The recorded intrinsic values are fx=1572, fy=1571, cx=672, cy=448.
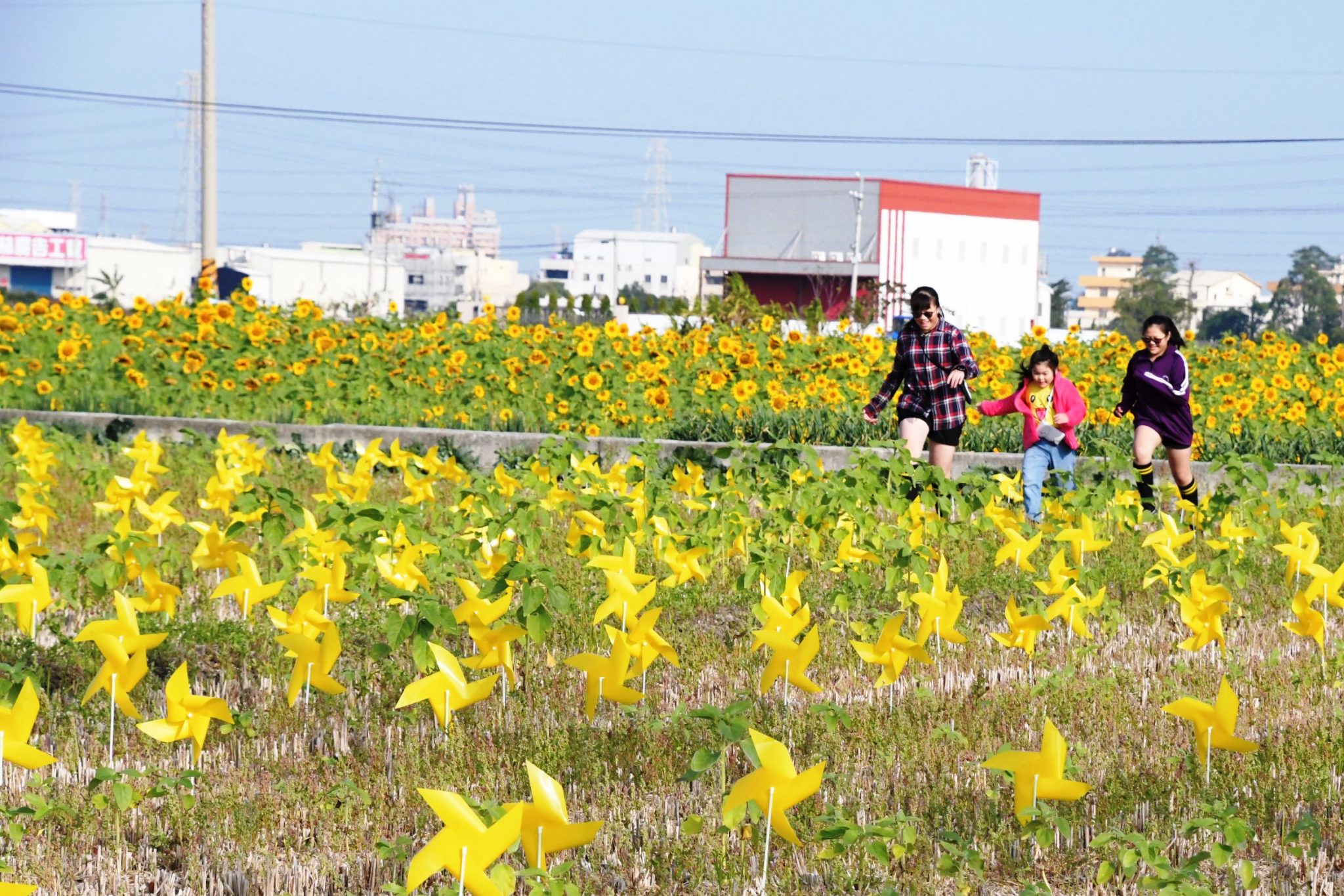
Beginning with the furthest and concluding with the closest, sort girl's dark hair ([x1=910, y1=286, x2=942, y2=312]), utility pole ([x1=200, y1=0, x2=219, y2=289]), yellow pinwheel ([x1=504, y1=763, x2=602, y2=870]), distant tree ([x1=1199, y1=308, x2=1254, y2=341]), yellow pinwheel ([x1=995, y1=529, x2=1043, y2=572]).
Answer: distant tree ([x1=1199, y1=308, x2=1254, y2=341]) < utility pole ([x1=200, y1=0, x2=219, y2=289]) < girl's dark hair ([x1=910, y1=286, x2=942, y2=312]) < yellow pinwheel ([x1=995, y1=529, x2=1043, y2=572]) < yellow pinwheel ([x1=504, y1=763, x2=602, y2=870])

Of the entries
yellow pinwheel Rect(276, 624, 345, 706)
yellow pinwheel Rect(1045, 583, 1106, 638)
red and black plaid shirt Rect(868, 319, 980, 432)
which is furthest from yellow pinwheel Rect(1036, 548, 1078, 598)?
red and black plaid shirt Rect(868, 319, 980, 432)

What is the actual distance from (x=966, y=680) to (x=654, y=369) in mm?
6941

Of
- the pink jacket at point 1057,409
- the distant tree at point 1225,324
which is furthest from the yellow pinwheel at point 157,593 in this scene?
the distant tree at point 1225,324

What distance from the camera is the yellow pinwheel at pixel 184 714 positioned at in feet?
12.2

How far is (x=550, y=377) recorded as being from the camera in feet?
39.9

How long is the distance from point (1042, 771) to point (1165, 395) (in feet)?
18.4

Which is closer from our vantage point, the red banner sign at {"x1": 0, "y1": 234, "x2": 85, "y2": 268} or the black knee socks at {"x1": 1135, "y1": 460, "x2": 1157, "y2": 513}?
the black knee socks at {"x1": 1135, "y1": 460, "x2": 1157, "y2": 513}

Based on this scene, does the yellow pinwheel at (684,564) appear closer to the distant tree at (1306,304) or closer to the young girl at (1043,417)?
the young girl at (1043,417)

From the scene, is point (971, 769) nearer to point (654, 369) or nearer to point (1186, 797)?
point (1186, 797)

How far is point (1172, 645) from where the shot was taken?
540 centimetres

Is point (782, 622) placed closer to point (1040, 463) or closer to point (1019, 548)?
point (1019, 548)

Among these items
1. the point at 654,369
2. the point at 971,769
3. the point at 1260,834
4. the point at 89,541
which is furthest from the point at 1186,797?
the point at 654,369

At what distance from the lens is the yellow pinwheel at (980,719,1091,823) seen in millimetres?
3266

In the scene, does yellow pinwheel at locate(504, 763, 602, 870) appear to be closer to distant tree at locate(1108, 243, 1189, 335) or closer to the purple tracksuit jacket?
the purple tracksuit jacket
